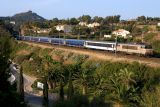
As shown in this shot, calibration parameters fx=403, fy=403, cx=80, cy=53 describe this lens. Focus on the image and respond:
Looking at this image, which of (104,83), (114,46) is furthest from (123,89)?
(114,46)

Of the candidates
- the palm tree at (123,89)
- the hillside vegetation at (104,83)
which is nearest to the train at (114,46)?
the hillside vegetation at (104,83)

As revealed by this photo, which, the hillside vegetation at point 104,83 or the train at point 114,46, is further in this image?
the train at point 114,46

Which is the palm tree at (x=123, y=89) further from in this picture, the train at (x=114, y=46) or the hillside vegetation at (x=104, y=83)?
the train at (x=114, y=46)

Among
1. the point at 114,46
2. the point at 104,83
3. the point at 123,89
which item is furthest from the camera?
the point at 114,46

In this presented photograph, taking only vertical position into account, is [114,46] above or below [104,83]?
above

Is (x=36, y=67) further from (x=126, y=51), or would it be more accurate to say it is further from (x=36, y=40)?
(x=36, y=40)

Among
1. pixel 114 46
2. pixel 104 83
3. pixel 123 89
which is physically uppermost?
pixel 114 46

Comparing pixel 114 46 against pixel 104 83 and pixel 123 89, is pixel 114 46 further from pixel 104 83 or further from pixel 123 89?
pixel 123 89

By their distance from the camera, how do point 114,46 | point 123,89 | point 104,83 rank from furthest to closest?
point 114,46 < point 104,83 < point 123,89

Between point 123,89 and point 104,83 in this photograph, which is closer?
point 123,89

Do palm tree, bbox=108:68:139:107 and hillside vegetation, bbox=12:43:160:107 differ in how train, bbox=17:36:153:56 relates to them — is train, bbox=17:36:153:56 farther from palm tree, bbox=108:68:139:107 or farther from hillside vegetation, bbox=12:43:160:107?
palm tree, bbox=108:68:139:107

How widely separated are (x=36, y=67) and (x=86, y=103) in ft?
109

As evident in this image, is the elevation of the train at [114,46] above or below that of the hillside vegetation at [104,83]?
above

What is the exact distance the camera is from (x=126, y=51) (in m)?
69.0
